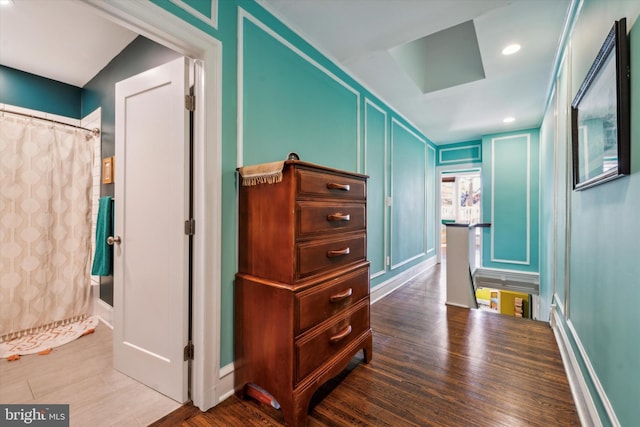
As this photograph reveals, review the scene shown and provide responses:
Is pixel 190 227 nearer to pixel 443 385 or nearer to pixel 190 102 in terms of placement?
pixel 190 102

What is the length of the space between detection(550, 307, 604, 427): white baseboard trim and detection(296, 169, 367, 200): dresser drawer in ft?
5.26

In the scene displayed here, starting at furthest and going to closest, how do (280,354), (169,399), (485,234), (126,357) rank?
(485,234) → (126,357) → (169,399) → (280,354)

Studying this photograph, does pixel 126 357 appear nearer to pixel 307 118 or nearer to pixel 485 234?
pixel 307 118

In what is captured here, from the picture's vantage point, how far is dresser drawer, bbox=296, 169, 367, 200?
1.45 metres

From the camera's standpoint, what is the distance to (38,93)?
9.18ft

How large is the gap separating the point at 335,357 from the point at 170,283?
1.08 m

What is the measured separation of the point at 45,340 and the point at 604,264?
3.96 meters

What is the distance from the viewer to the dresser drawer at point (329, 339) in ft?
4.66

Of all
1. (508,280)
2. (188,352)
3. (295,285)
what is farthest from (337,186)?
(508,280)

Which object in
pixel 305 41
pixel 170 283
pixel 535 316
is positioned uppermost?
pixel 305 41

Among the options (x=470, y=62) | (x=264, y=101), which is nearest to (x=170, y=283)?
(x=264, y=101)

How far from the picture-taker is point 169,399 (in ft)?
5.31

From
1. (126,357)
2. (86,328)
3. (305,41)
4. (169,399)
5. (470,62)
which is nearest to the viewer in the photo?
(169,399)
